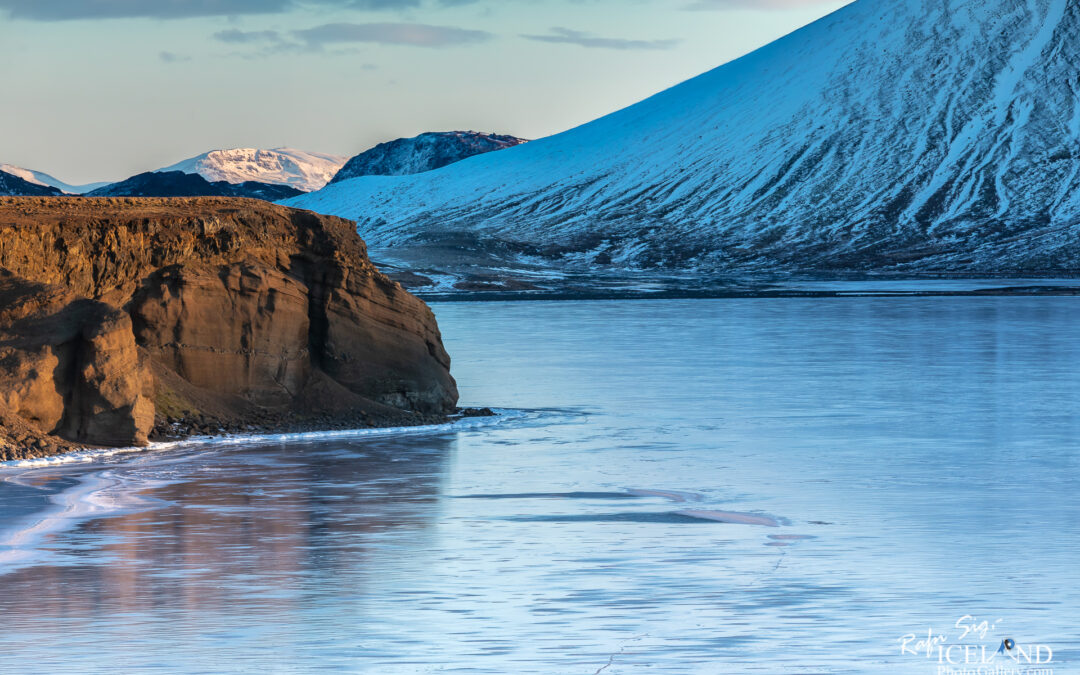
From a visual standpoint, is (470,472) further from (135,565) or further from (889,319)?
(889,319)

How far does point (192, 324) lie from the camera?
18953 mm

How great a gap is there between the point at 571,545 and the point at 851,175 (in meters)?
161

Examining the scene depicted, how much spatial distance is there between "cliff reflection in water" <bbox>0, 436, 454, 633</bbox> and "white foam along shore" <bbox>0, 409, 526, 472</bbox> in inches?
35.7

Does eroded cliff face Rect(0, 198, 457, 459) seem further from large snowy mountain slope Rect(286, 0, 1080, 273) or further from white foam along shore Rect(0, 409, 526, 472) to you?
large snowy mountain slope Rect(286, 0, 1080, 273)

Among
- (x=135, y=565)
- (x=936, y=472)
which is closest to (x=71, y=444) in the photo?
(x=135, y=565)

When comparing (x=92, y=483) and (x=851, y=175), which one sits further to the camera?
(x=851, y=175)

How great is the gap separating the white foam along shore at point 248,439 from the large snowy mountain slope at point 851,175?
122m

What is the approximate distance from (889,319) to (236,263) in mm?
42317

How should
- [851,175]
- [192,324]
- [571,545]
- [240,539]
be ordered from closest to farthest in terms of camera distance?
[571,545], [240,539], [192,324], [851,175]

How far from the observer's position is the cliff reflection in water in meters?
9.48

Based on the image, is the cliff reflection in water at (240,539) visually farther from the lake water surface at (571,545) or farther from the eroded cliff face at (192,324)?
the eroded cliff face at (192,324)

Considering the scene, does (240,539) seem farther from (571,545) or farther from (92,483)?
(92,483)

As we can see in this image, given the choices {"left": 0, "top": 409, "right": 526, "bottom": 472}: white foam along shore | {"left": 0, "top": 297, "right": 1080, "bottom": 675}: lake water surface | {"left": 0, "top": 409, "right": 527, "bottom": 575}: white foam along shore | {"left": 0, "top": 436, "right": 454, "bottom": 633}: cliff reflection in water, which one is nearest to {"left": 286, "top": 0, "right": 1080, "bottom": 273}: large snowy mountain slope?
{"left": 0, "top": 409, "right": 526, "bottom": 472}: white foam along shore

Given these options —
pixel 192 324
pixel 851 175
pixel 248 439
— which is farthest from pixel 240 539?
pixel 851 175
